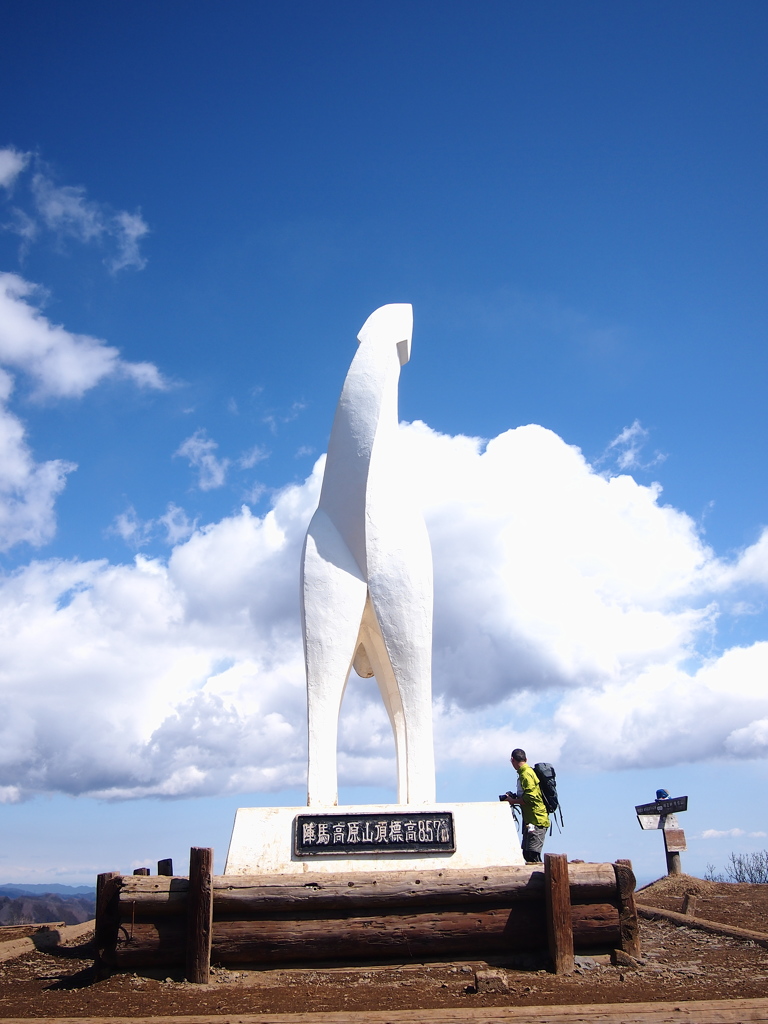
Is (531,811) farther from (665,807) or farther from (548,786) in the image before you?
(665,807)

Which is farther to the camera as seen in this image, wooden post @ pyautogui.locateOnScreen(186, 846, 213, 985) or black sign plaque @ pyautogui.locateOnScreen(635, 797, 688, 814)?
black sign plaque @ pyautogui.locateOnScreen(635, 797, 688, 814)

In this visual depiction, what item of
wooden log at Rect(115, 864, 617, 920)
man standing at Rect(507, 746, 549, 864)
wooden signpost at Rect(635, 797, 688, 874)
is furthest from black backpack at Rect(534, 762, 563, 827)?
wooden signpost at Rect(635, 797, 688, 874)

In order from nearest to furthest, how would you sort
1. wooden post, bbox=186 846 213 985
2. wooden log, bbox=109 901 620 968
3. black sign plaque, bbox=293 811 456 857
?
wooden post, bbox=186 846 213 985 < wooden log, bbox=109 901 620 968 < black sign plaque, bbox=293 811 456 857

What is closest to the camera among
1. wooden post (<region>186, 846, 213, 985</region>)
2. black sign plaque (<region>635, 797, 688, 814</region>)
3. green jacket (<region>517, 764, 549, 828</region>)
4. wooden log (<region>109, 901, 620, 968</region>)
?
wooden post (<region>186, 846, 213, 985</region>)

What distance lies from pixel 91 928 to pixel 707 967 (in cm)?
741

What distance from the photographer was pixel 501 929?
6.64 meters

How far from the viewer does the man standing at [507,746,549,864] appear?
750 centimetres

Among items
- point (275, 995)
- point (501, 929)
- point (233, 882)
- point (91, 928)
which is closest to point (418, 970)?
point (501, 929)

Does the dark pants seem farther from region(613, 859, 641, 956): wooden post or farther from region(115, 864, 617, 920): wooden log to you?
region(613, 859, 641, 956): wooden post

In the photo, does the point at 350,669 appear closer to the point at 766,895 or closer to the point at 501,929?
the point at 501,929

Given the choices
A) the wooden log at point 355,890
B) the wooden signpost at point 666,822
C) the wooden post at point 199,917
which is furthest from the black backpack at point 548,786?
the wooden signpost at point 666,822

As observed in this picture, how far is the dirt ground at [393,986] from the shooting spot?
5.55 metres

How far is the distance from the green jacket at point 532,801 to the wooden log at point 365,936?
2.93ft

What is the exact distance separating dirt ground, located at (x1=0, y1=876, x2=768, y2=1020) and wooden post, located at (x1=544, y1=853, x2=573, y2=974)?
15cm
